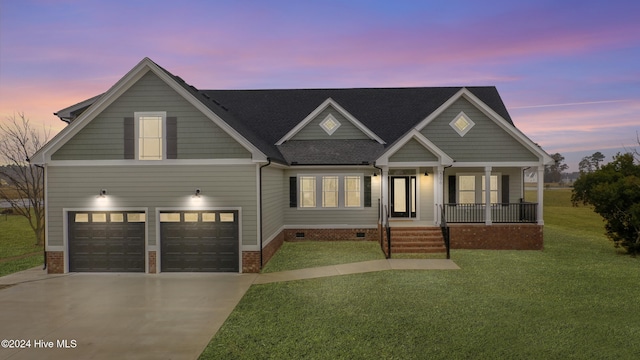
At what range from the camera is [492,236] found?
52.5 ft

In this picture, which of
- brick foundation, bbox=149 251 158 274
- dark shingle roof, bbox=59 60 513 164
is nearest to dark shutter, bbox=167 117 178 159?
brick foundation, bbox=149 251 158 274

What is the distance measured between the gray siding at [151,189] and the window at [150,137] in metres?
0.47

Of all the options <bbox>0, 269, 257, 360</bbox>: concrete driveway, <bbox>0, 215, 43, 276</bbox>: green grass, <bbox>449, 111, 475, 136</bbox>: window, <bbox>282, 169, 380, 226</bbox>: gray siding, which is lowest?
<bbox>0, 215, 43, 276</bbox>: green grass

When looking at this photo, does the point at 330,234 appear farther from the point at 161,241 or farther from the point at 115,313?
the point at 115,313

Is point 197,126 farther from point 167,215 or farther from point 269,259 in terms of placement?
point 269,259

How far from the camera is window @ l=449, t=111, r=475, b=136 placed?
1689 cm

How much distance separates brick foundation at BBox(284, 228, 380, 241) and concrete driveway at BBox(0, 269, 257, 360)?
20.1ft

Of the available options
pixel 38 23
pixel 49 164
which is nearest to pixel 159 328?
pixel 49 164

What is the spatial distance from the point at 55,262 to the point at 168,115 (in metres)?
6.75

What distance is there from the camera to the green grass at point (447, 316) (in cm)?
649

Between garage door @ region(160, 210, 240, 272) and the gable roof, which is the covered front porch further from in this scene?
garage door @ region(160, 210, 240, 272)

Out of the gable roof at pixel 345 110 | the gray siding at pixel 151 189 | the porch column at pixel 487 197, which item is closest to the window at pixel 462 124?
the gable roof at pixel 345 110

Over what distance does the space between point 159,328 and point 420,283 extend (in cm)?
732

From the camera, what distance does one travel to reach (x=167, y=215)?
41.3 ft
